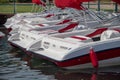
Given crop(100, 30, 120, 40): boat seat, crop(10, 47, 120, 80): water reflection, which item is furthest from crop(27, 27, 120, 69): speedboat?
crop(10, 47, 120, 80): water reflection

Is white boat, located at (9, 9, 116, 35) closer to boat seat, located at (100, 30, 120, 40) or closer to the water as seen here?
boat seat, located at (100, 30, 120, 40)

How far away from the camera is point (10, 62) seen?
52.7ft

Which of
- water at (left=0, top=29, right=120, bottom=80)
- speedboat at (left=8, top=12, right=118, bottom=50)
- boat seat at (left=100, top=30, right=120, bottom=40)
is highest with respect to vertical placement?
boat seat at (left=100, top=30, right=120, bottom=40)

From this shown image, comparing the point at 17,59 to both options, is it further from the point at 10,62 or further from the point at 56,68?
the point at 56,68

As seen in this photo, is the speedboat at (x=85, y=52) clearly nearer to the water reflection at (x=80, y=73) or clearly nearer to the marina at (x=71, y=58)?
the marina at (x=71, y=58)

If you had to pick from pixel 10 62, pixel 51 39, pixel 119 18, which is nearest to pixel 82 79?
pixel 51 39

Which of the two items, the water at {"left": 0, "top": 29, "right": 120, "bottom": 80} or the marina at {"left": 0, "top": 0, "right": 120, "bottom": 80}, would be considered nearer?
the water at {"left": 0, "top": 29, "right": 120, "bottom": 80}

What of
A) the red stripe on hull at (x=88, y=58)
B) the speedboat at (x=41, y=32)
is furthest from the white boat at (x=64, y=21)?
the red stripe on hull at (x=88, y=58)

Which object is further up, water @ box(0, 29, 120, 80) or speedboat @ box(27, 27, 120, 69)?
speedboat @ box(27, 27, 120, 69)

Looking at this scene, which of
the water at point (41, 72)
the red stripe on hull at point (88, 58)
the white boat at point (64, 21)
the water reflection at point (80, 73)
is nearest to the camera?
the water reflection at point (80, 73)

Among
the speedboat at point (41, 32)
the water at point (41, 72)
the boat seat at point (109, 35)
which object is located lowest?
the water at point (41, 72)

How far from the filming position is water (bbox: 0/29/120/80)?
1317 cm

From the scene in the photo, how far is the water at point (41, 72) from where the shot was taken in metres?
13.2

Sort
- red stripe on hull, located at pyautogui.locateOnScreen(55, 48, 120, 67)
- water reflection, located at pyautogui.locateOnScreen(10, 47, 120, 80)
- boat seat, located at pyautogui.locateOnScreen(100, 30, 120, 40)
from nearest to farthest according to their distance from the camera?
water reflection, located at pyautogui.locateOnScreen(10, 47, 120, 80) < red stripe on hull, located at pyautogui.locateOnScreen(55, 48, 120, 67) < boat seat, located at pyautogui.locateOnScreen(100, 30, 120, 40)
